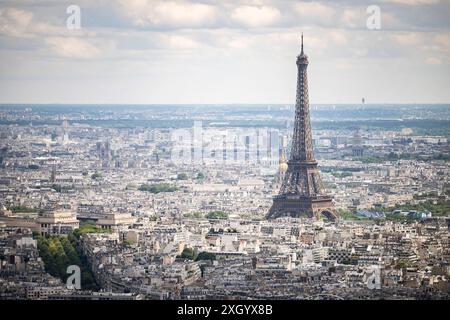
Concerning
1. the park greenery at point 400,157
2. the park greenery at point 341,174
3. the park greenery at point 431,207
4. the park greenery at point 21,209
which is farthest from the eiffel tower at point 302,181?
the park greenery at point 400,157

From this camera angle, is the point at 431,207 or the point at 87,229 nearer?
the point at 87,229

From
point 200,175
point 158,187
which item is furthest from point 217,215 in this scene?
point 200,175

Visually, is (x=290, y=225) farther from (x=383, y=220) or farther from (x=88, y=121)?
(x=88, y=121)

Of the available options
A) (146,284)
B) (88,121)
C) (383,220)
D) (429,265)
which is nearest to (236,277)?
(146,284)

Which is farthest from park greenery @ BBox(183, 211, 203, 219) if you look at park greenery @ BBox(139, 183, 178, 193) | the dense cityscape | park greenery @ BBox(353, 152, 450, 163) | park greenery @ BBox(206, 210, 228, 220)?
park greenery @ BBox(353, 152, 450, 163)

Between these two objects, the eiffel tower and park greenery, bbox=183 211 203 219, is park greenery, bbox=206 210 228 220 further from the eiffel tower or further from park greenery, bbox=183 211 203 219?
the eiffel tower

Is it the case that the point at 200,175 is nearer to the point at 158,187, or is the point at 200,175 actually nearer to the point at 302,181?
the point at 158,187
